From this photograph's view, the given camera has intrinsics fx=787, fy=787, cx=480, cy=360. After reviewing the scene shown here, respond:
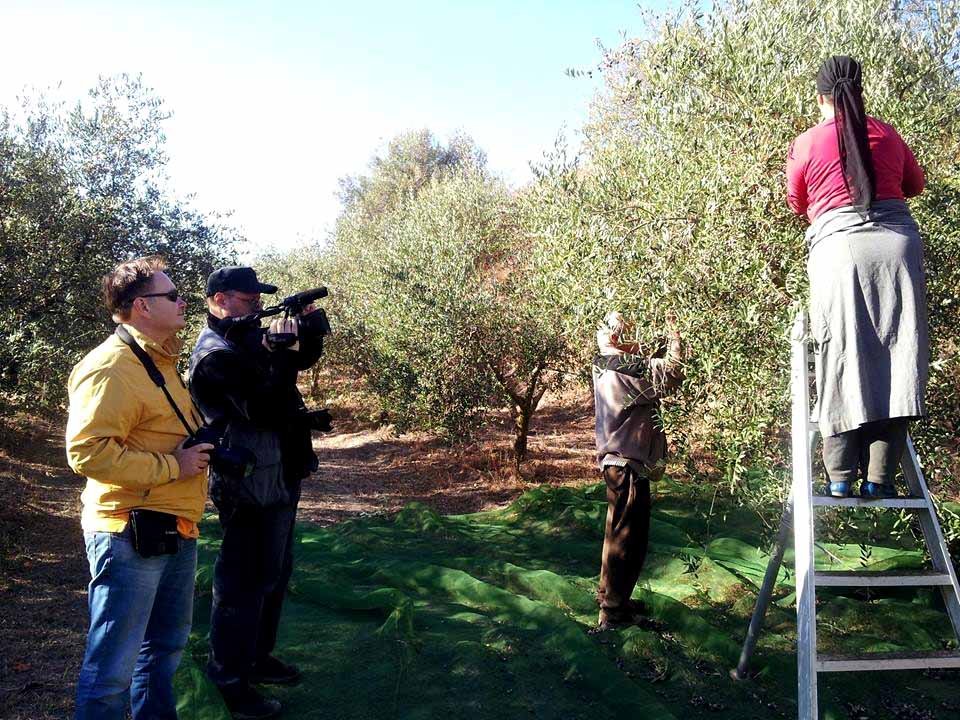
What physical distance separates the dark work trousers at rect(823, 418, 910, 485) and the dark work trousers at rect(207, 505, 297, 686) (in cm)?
275

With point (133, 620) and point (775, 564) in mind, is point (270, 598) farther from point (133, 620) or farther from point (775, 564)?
point (775, 564)

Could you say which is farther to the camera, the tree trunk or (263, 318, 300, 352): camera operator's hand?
the tree trunk

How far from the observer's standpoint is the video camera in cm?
430

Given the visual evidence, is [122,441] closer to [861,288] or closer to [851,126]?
[861,288]

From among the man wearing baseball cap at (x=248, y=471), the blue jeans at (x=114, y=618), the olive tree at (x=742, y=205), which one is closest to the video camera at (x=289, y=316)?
the man wearing baseball cap at (x=248, y=471)

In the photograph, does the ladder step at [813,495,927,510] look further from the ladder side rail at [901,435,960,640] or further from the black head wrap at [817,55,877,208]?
the black head wrap at [817,55,877,208]

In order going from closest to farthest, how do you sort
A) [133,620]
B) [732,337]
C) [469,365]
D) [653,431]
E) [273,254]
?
1. [133,620]
2. [732,337]
3. [653,431]
4. [469,365]
5. [273,254]

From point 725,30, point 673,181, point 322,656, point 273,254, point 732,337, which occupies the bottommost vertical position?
point 322,656

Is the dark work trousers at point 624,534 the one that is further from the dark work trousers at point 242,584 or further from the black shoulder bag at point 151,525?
the black shoulder bag at point 151,525

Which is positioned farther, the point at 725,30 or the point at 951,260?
the point at 725,30

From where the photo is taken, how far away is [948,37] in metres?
4.89

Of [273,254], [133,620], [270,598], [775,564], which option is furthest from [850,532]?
[273,254]

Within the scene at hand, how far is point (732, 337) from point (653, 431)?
1401 mm

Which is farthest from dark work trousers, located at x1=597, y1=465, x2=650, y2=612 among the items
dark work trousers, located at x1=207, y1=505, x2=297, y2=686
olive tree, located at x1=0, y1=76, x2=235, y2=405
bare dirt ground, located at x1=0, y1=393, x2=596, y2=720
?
olive tree, located at x1=0, y1=76, x2=235, y2=405
